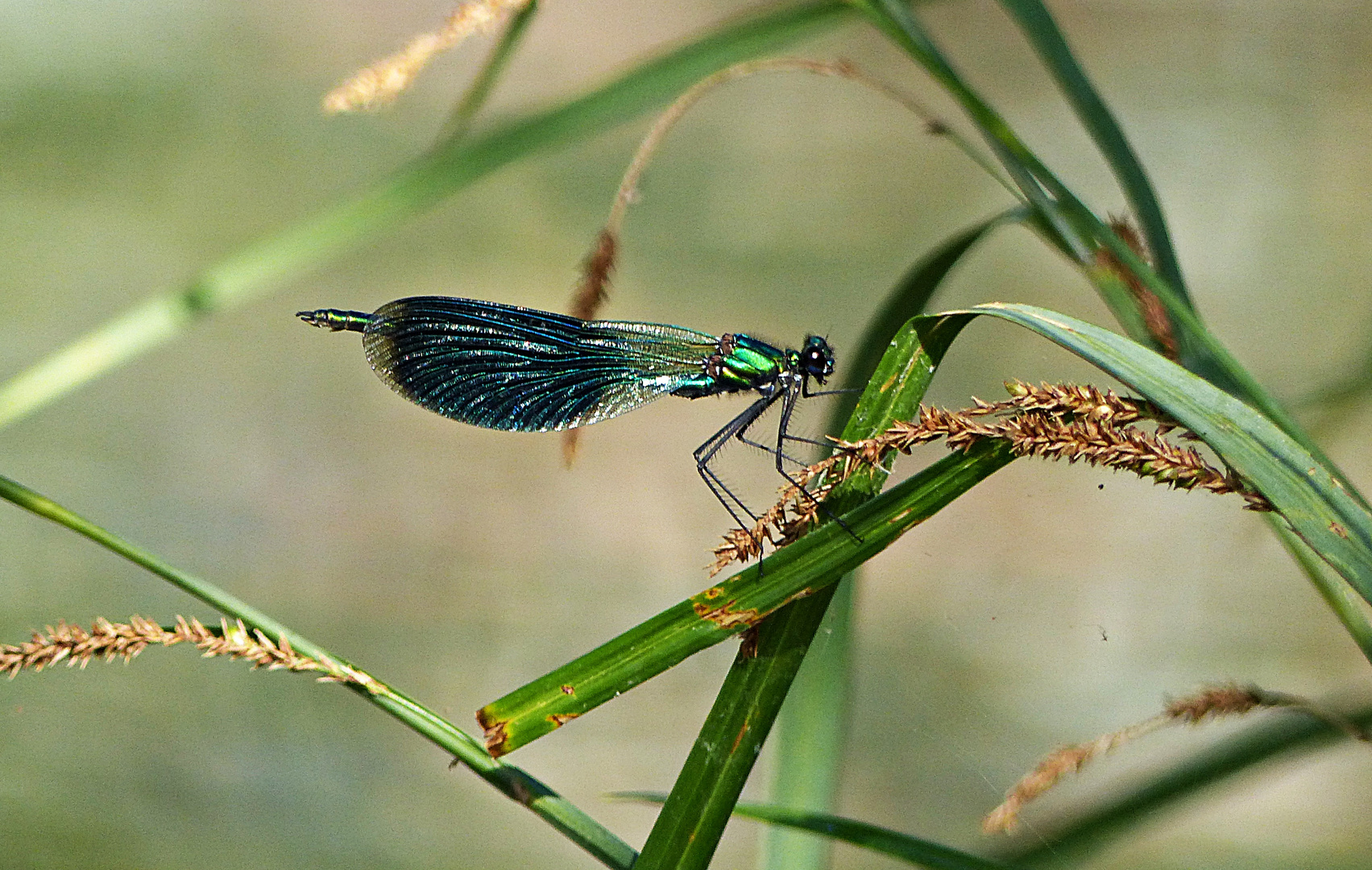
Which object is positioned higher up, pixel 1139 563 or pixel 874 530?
pixel 1139 563

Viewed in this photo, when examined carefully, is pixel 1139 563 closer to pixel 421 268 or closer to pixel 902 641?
pixel 902 641

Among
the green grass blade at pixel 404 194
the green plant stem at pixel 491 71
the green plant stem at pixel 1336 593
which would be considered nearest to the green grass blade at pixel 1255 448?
the green plant stem at pixel 1336 593

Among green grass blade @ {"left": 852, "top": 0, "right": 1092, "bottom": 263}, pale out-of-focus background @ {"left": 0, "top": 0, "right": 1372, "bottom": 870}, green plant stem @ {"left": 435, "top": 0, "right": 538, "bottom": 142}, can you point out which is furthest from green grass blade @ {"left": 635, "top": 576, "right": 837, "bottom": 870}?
pale out-of-focus background @ {"left": 0, "top": 0, "right": 1372, "bottom": 870}

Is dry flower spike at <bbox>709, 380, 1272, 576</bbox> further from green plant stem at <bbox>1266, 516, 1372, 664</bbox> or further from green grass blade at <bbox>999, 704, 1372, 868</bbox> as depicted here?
green grass blade at <bbox>999, 704, 1372, 868</bbox>

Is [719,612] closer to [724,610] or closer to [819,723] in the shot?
[724,610]

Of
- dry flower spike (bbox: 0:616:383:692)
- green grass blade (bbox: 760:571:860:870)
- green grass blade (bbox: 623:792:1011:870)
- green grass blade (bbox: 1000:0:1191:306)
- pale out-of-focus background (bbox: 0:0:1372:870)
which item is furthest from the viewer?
pale out-of-focus background (bbox: 0:0:1372:870)

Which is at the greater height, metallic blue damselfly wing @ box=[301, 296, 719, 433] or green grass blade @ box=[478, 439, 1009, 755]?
metallic blue damselfly wing @ box=[301, 296, 719, 433]

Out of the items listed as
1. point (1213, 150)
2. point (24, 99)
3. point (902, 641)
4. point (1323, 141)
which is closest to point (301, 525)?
point (902, 641)
